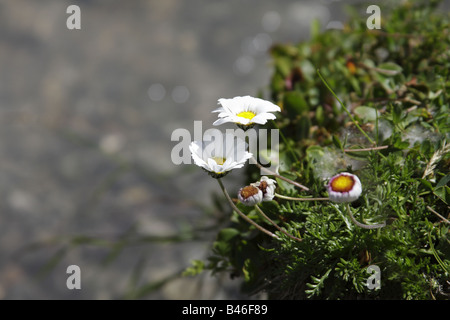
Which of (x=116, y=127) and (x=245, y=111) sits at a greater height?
(x=245, y=111)

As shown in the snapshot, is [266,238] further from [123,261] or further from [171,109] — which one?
[171,109]

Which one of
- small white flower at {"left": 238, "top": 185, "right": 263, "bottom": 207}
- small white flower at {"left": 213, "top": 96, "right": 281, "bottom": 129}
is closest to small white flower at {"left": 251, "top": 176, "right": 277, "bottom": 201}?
small white flower at {"left": 238, "top": 185, "right": 263, "bottom": 207}

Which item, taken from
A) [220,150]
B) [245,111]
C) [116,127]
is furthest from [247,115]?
[116,127]

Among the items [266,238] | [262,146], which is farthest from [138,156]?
[266,238]

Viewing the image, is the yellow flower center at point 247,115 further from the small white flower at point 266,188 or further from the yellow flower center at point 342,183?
the yellow flower center at point 342,183

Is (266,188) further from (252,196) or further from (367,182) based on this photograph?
(367,182)

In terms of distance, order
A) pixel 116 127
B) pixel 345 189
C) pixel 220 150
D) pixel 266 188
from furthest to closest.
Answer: pixel 116 127, pixel 220 150, pixel 266 188, pixel 345 189
